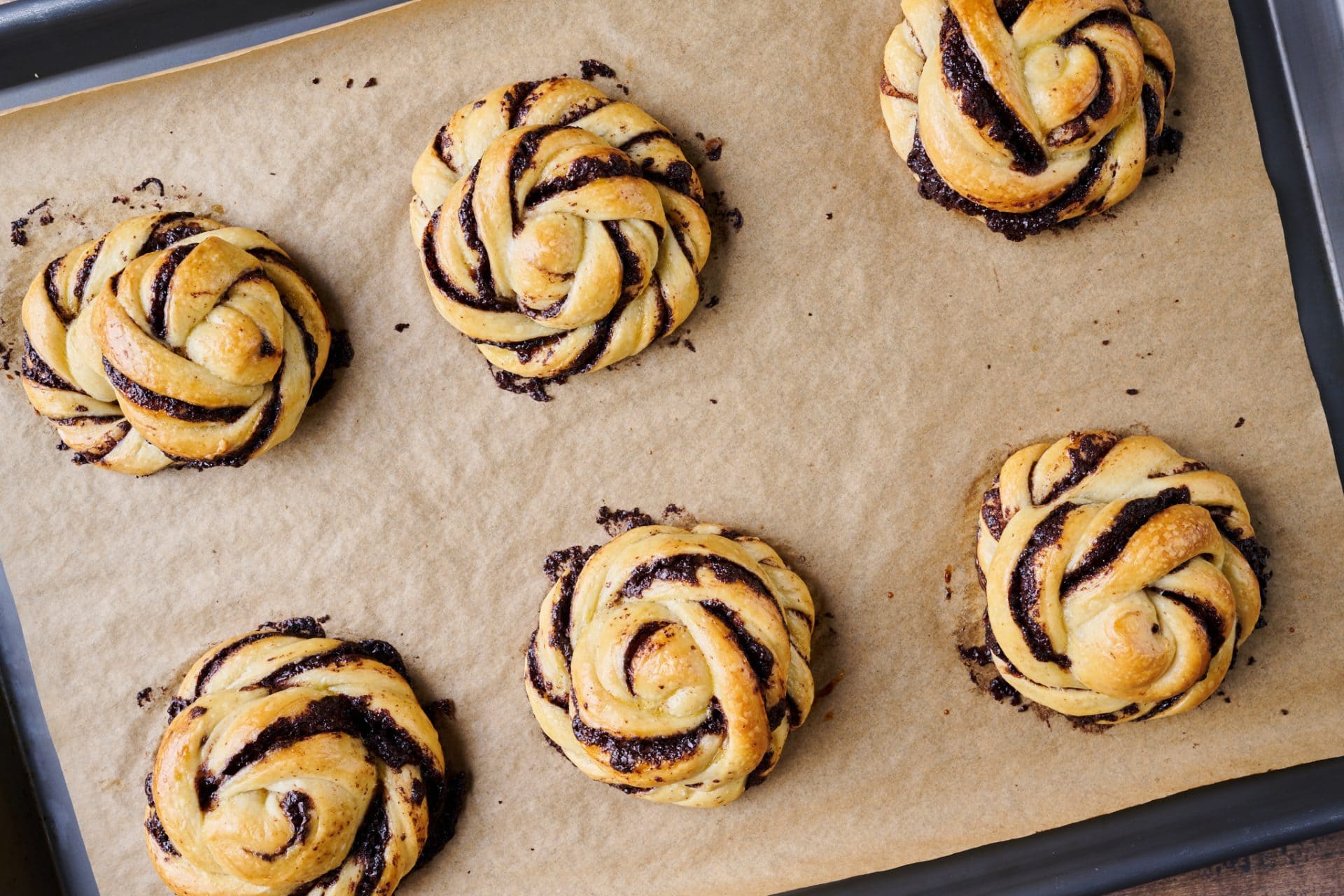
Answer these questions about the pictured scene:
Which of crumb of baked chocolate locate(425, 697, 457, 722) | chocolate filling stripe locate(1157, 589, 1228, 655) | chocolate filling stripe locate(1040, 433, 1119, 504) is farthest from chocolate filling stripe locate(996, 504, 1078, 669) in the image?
crumb of baked chocolate locate(425, 697, 457, 722)

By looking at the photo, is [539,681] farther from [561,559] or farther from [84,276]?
[84,276]

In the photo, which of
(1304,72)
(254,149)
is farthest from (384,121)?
(1304,72)

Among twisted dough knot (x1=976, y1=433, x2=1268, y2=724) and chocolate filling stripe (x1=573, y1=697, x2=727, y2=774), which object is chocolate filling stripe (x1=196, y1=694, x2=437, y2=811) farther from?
twisted dough knot (x1=976, y1=433, x2=1268, y2=724)

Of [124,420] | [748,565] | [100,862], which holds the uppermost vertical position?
[124,420]

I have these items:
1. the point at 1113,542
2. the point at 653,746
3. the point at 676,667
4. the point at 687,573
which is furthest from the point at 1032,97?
the point at 653,746

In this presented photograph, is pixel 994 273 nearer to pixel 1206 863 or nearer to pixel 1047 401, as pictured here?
pixel 1047 401

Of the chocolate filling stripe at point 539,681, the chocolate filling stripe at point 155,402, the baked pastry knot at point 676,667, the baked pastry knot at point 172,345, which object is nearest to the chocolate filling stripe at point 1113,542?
the baked pastry knot at point 676,667
